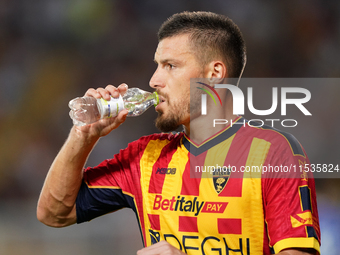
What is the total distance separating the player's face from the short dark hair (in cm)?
9

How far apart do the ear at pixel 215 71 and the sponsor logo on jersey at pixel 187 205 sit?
66cm

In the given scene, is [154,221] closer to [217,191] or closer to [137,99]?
[217,191]

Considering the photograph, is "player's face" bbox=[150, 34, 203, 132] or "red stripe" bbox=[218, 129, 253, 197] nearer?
"red stripe" bbox=[218, 129, 253, 197]

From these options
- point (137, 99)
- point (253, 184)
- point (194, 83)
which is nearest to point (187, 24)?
point (194, 83)

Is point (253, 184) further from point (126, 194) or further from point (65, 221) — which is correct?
point (65, 221)

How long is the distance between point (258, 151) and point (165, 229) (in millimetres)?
604

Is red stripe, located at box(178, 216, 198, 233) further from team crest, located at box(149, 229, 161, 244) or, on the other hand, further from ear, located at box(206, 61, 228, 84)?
ear, located at box(206, 61, 228, 84)

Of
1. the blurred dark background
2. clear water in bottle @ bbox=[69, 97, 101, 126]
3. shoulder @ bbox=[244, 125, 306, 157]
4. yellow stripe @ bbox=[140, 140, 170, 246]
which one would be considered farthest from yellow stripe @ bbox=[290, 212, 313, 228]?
the blurred dark background

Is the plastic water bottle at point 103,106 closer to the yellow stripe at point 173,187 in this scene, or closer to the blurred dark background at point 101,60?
the yellow stripe at point 173,187

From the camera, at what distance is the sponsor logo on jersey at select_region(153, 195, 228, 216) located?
1758mm

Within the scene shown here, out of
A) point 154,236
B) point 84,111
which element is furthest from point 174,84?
point 154,236

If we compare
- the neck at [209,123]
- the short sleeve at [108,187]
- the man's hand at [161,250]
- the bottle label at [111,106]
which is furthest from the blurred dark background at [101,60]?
the man's hand at [161,250]

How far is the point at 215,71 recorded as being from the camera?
6.62 feet

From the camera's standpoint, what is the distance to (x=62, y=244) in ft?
13.2
